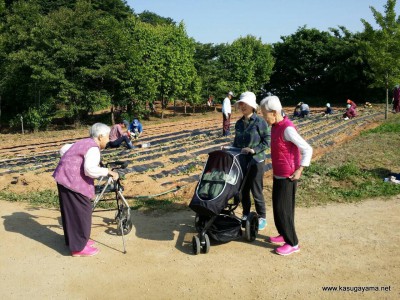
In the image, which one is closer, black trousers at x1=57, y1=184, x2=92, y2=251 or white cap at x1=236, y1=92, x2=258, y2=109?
black trousers at x1=57, y1=184, x2=92, y2=251

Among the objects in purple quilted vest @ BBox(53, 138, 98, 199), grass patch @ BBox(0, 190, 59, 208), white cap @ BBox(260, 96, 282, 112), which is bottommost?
grass patch @ BBox(0, 190, 59, 208)

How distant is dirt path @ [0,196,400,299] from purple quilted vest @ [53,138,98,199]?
920 mm

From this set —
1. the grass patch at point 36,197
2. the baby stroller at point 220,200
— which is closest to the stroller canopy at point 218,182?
the baby stroller at point 220,200

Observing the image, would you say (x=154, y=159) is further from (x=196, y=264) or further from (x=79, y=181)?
(x=196, y=264)

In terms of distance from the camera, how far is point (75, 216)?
4676 mm

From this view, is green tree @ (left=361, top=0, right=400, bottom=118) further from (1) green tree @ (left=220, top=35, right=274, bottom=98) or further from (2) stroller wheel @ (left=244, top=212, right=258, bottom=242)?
(1) green tree @ (left=220, top=35, right=274, bottom=98)

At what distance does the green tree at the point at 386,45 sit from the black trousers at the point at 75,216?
16355 mm

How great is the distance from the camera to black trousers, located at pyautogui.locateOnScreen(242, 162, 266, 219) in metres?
5.18

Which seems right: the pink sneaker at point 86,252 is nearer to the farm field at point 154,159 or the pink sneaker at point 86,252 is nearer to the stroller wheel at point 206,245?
the stroller wheel at point 206,245

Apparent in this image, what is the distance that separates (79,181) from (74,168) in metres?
0.17

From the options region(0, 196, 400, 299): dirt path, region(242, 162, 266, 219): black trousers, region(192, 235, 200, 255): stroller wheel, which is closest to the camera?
region(0, 196, 400, 299): dirt path

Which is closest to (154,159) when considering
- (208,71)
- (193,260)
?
(193,260)

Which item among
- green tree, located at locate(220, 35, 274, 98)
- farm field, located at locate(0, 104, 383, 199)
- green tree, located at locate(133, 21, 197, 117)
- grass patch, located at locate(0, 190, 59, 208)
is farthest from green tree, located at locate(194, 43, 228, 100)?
grass patch, located at locate(0, 190, 59, 208)

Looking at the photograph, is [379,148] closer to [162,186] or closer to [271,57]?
[162,186]
